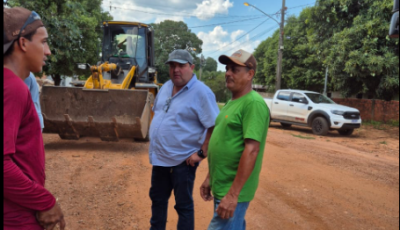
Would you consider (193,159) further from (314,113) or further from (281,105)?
(281,105)

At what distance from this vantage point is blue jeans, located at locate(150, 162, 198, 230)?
2982mm

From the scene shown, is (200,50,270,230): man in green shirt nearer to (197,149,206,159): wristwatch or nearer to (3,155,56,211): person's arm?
(197,149,206,159): wristwatch

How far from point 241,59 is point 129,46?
8.07 metres

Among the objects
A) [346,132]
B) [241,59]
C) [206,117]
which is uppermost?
[241,59]

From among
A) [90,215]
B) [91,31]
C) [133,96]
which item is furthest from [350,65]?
[91,31]

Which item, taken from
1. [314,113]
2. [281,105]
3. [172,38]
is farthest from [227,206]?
[172,38]

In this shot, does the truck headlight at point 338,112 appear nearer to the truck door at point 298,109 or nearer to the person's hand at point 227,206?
the truck door at point 298,109

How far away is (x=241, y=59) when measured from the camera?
234 centimetres

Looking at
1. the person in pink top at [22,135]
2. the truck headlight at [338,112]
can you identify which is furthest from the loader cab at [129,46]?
the person in pink top at [22,135]

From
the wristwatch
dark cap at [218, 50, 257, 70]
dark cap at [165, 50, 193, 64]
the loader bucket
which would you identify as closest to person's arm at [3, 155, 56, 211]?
dark cap at [218, 50, 257, 70]

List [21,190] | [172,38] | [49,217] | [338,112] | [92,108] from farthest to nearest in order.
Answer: [172,38]
[338,112]
[92,108]
[49,217]
[21,190]

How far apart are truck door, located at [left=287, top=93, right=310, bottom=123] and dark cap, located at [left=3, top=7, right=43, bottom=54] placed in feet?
41.4

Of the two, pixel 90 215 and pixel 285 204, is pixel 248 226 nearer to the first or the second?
pixel 285 204

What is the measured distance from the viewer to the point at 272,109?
14.5m
